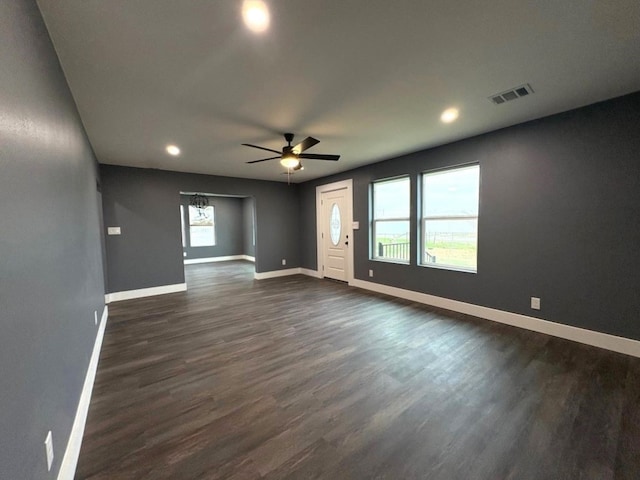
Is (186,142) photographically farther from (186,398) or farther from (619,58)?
(619,58)

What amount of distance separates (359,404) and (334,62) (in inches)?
99.9

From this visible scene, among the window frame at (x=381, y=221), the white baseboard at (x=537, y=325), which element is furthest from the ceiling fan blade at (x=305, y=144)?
the white baseboard at (x=537, y=325)

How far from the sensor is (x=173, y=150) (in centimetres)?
400

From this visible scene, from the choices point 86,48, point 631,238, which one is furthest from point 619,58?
point 86,48

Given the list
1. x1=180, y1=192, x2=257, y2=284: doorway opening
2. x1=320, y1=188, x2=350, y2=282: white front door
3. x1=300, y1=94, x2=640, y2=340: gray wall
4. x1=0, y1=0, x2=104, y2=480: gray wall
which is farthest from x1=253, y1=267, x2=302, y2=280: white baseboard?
x1=0, y1=0, x2=104, y2=480: gray wall

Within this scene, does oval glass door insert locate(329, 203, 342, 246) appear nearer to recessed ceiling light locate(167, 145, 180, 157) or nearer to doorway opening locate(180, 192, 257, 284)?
recessed ceiling light locate(167, 145, 180, 157)

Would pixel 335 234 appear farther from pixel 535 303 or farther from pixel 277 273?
pixel 535 303

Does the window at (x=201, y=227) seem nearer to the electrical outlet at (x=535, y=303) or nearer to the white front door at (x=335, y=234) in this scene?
the white front door at (x=335, y=234)

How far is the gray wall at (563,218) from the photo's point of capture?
261 cm

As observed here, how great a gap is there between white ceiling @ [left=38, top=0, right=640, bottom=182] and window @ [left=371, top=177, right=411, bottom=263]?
1.59 metres

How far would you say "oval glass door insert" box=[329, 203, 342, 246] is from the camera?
19.9 ft

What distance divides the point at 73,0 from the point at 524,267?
4.56 m

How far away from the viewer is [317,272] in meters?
6.71

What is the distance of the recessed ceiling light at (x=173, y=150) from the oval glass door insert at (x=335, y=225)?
10.8 feet
